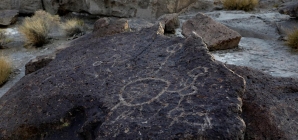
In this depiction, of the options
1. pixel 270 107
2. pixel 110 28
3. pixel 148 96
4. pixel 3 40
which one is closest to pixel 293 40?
pixel 110 28

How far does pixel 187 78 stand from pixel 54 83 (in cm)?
120

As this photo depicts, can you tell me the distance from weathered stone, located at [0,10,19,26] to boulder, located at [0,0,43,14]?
530 millimetres

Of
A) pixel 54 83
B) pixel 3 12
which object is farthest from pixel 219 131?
pixel 3 12

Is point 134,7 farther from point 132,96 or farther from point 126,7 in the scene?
point 132,96

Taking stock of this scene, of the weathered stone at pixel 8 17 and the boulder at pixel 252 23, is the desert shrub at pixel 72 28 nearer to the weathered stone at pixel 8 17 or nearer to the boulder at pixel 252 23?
the weathered stone at pixel 8 17

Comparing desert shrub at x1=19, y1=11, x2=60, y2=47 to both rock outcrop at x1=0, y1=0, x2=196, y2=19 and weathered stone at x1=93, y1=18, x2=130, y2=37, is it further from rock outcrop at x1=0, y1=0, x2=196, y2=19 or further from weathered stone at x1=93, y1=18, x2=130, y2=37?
weathered stone at x1=93, y1=18, x2=130, y2=37

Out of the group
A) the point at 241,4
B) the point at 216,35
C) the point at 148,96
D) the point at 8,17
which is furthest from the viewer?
the point at 241,4

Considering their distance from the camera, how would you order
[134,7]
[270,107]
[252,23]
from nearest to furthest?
1. [270,107]
2. [252,23]
3. [134,7]

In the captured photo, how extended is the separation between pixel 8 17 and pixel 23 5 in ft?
3.94

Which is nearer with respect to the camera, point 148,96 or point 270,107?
point 148,96

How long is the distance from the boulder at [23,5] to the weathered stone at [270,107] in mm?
8238

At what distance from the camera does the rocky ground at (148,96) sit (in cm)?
190

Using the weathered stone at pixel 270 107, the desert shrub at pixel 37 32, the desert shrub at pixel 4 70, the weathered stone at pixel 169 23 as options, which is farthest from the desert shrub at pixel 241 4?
the weathered stone at pixel 270 107

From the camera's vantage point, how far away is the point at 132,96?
2.23 meters
